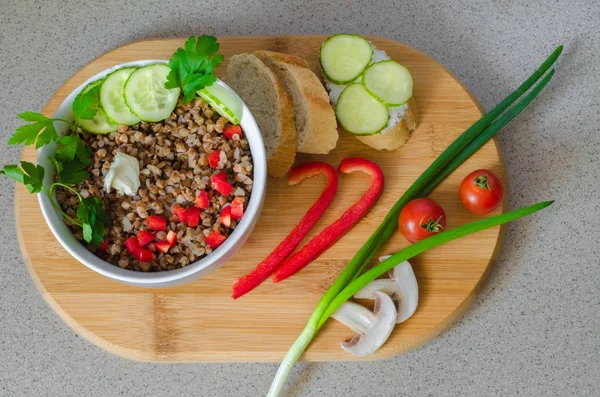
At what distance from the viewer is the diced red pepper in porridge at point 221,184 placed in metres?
1.82

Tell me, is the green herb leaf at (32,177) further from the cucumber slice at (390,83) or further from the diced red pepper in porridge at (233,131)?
the cucumber slice at (390,83)

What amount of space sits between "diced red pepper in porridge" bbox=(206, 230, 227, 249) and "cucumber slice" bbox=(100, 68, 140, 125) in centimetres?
42

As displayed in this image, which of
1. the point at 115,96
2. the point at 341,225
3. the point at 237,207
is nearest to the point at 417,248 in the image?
the point at 341,225

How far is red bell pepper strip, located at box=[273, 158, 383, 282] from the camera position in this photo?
6.64 feet

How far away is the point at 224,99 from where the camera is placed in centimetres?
187

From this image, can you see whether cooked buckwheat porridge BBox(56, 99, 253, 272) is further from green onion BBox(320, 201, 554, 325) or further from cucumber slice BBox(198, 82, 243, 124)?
→ green onion BBox(320, 201, 554, 325)

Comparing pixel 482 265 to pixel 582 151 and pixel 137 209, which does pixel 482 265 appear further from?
pixel 137 209

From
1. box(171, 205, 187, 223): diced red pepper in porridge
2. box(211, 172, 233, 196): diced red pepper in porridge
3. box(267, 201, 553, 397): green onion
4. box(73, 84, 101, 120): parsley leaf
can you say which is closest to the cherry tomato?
box(267, 201, 553, 397): green onion

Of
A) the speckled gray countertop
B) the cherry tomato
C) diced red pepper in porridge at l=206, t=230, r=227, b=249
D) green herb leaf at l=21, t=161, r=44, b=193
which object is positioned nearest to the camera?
green herb leaf at l=21, t=161, r=44, b=193

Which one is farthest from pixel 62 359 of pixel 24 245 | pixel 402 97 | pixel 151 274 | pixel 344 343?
pixel 402 97

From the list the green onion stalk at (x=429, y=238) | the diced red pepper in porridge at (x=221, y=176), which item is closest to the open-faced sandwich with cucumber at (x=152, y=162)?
the diced red pepper in porridge at (x=221, y=176)

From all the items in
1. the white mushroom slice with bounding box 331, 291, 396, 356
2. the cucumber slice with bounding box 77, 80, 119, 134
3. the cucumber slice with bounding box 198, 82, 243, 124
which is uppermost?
the cucumber slice with bounding box 198, 82, 243, 124

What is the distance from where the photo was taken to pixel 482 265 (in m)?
2.03

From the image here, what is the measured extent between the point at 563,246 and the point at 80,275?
1631 mm
